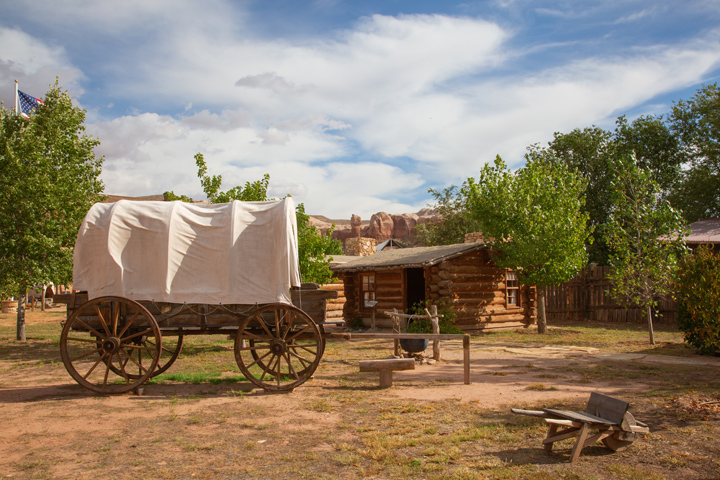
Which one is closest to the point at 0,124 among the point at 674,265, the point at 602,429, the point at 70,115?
the point at 70,115

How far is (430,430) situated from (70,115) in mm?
A: 15979

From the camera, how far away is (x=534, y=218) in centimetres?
1639

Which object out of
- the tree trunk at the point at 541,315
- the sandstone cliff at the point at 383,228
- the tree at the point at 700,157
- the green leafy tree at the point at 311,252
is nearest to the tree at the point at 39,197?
the green leafy tree at the point at 311,252

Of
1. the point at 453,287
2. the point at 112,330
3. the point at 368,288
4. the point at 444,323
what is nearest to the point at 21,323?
the point at 112,330

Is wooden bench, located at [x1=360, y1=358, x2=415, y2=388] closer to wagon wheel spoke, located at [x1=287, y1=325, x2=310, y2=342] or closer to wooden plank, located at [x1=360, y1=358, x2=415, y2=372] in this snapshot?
wooden plank, located at [x1=360, y1=358, x2=415, y2=372]

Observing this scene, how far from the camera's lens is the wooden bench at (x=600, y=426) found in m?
4.76

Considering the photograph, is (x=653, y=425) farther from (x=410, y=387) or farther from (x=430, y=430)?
(x=410, y=387)

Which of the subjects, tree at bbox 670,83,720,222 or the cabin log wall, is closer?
the cabin log wall

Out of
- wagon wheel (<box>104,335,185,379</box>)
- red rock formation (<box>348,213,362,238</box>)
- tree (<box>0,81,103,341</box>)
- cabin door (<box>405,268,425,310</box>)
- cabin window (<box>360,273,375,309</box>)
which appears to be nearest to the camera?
wagon wheel (<box>104,335,185,379</box>)

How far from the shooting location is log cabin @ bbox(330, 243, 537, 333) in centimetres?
1716

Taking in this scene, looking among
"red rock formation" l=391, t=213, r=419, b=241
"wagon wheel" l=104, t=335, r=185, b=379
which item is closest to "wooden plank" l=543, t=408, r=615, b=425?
"wagon wheel" l=104, t=335, r=185, b=379

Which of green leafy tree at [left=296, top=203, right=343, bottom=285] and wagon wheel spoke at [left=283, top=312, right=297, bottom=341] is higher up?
green leafy tree at [left=296, top=203, right=343, bottom=285]

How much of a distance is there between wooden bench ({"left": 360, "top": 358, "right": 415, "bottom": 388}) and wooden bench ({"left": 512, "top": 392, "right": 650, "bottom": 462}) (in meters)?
3.39

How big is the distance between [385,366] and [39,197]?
1231 centimetres
